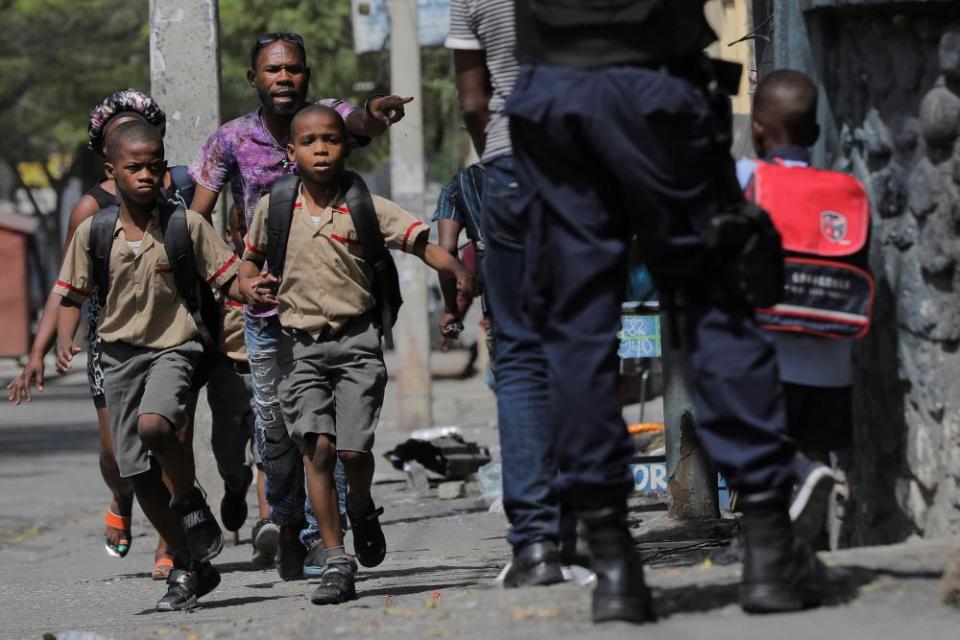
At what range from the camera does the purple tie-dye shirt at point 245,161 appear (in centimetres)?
737

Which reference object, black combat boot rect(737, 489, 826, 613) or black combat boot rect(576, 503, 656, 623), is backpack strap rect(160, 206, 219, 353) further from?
black combat boot rect(737, 489, 826, 613)

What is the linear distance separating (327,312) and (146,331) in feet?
2.42

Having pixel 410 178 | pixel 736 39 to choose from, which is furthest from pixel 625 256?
pixel 410 178

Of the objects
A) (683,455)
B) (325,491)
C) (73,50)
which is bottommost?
(683,455)

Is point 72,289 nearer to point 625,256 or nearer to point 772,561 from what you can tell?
point 625,256

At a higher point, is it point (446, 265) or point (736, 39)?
point (736, 39)

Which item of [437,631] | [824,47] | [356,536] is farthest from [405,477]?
[437,631]

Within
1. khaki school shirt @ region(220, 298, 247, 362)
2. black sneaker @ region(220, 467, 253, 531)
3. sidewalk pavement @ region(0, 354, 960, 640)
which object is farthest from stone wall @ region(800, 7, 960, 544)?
black sneaker @ region(220, 467, 253, 531)

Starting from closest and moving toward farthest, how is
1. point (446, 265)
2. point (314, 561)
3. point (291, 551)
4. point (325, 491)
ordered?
point (446, 265) < point (325, 491) < point (314, 561) < point (291, 551)

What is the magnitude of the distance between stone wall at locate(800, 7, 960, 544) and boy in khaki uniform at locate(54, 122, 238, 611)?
2.44 m

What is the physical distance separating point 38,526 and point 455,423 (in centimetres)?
660

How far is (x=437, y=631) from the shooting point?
431cm

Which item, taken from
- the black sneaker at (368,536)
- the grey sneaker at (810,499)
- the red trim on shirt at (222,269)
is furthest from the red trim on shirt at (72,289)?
the grey sneaker at (810,499)

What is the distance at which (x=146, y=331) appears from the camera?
6887mm
